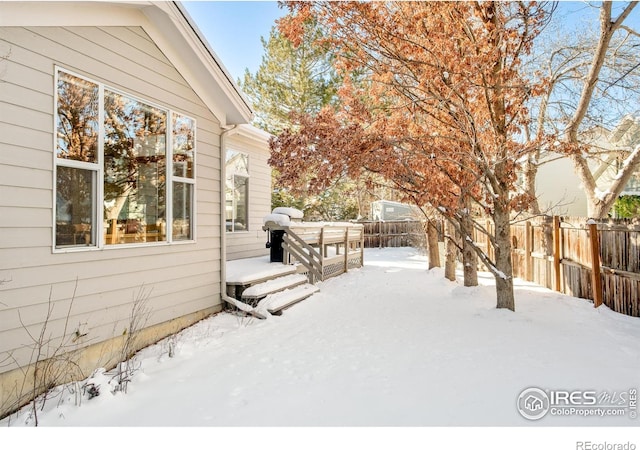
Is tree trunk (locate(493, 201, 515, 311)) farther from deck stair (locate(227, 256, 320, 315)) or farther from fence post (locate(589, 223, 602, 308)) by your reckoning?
deck stair (locate(227, 256, 320, 315))

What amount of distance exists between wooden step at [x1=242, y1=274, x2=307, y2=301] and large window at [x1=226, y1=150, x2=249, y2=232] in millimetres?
2273

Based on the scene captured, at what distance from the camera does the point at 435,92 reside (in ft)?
18.4

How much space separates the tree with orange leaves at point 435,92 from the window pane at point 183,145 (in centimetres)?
122

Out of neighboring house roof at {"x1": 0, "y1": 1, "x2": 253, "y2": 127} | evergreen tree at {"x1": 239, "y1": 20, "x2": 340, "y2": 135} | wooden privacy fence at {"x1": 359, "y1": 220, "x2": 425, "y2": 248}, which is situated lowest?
wooden privacy fence at {"x1": 359, "y1": 220, "x2": 425, "y2": 248}

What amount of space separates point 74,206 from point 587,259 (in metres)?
7.62

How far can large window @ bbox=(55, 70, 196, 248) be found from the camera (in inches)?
144

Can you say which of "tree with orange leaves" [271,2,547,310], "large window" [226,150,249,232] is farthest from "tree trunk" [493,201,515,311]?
"large window" [226,150,249,232]

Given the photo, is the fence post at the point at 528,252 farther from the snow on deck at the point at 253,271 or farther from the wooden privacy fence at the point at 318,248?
the snow on deck at the point at 253,271

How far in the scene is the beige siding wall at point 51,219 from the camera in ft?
10.2

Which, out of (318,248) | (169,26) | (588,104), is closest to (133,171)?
(169,26)

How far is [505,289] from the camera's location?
6.00m

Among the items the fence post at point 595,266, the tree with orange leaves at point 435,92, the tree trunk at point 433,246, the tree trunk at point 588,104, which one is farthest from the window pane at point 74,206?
the tree trunk at point 433,246

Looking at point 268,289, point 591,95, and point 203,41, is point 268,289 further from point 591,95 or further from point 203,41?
point 591,95
